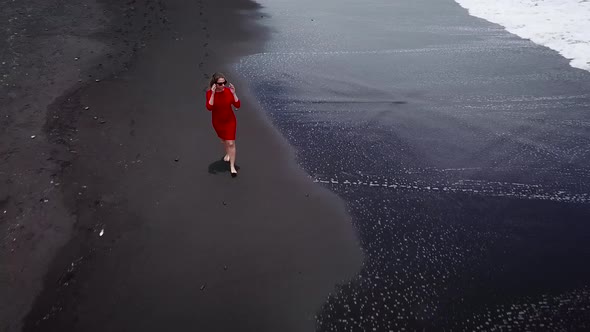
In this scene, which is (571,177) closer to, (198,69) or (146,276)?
(146,276)

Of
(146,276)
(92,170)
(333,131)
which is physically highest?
(333,131)

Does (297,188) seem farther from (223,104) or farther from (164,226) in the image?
(164,226)

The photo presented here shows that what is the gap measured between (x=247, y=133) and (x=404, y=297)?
427 centimetres

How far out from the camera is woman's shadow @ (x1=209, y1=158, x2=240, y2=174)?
6211mm

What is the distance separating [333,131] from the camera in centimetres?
727

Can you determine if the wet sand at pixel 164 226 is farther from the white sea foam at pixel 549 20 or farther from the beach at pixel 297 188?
the white sea foam at pixel 549 20

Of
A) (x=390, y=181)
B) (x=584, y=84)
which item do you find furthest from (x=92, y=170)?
(x=584, y=84)

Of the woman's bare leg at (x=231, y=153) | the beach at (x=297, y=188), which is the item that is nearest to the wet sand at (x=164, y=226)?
the beach at (x=297, y=188)

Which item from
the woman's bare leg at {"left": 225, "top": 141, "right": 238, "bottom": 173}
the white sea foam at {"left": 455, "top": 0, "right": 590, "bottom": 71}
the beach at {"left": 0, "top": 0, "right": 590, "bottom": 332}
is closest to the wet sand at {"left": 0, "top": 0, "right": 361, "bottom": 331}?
the beach at {"left": 0, "top": 0, "right": 590, "bottom": 332}

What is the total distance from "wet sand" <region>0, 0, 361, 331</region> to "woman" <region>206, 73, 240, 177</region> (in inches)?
28.9

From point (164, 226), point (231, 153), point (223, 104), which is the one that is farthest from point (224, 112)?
point (164, 226)

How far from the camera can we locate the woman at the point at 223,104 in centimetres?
548

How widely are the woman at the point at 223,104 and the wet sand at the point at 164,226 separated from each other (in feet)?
2.40

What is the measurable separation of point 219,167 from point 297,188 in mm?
1386
